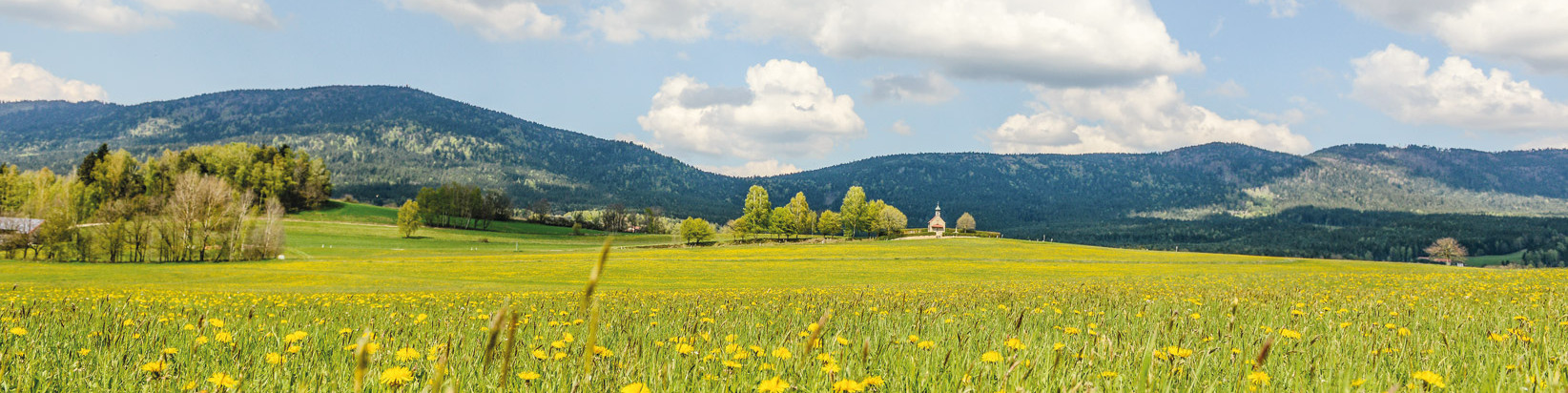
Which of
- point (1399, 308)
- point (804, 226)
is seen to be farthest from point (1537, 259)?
point (1399, 308)

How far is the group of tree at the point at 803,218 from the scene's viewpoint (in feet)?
366

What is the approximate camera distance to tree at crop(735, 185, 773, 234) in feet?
375

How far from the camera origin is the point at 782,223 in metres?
111

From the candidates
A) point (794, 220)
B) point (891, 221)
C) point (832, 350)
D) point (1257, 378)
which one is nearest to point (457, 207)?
point (794, 220)

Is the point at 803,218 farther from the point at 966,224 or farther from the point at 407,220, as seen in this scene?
the point at 407,220

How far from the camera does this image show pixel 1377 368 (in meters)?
4.26

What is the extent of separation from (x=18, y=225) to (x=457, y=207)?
73231 millimetres

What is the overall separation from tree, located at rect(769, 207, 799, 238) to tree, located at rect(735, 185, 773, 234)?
A: 9.69 ft

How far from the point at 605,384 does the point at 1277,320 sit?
23.2 feet

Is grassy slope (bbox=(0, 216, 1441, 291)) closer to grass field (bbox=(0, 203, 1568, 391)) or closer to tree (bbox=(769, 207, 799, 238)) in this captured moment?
grass field (bbox=(0, 203, 1568, 391))

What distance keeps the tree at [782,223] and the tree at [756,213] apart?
2954mm

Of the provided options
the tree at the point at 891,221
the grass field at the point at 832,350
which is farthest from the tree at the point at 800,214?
the grass field at the point at 832,350

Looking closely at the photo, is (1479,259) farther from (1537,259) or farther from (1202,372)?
(1202,372)

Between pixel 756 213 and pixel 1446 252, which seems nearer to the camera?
pixel 756 213
